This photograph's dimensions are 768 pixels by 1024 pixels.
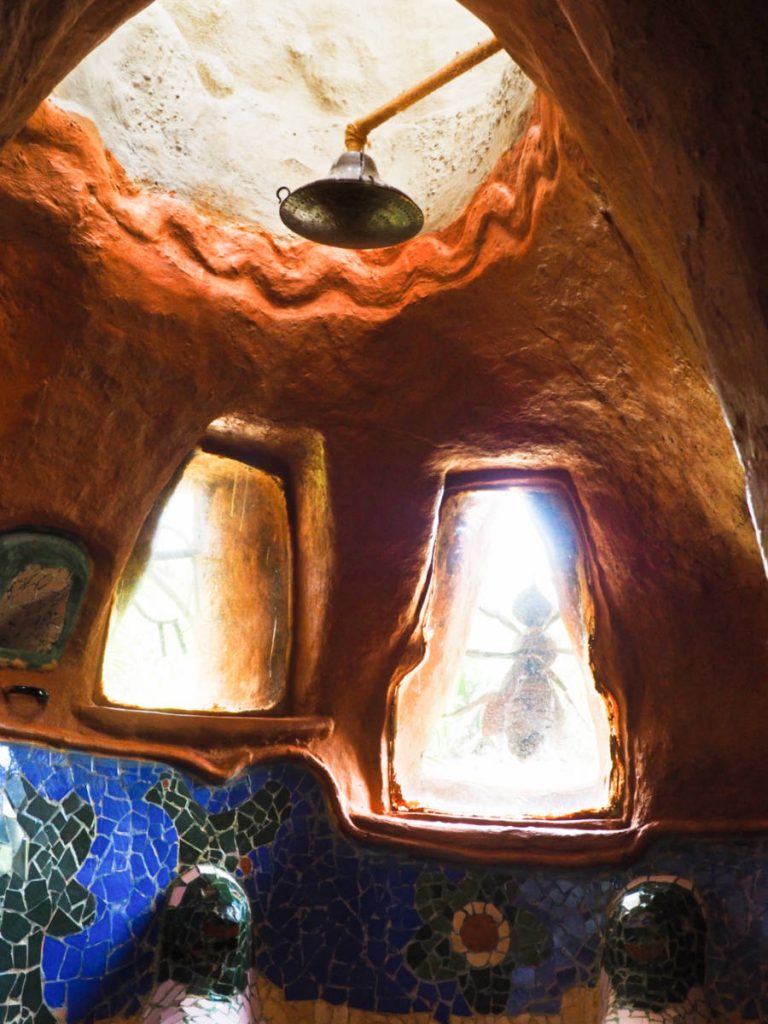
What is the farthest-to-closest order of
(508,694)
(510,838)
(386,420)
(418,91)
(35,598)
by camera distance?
(508,694) < (386,420) < (510,838) < (35,598) < (418,91)

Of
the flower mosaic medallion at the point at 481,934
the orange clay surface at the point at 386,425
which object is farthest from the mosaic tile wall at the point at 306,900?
the orange clay surface at the point at 386,425

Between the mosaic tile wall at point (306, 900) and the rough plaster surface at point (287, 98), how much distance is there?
244 cm

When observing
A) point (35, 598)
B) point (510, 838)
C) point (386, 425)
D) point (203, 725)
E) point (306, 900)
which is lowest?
A: point (306, 900)

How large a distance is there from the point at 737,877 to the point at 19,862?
2.72 metres

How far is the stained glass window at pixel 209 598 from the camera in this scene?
491cm

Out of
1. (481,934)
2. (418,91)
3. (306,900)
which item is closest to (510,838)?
(481,934)

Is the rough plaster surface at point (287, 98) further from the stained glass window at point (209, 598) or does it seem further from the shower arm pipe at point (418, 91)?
the stained glass window at point (209, 598)

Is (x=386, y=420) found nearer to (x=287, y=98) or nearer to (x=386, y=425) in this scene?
(x=386, y=425)

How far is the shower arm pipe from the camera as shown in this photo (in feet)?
12.6

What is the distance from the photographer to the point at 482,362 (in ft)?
14.9

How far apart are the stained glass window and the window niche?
2.37ft

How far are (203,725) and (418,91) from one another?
8.74 feet

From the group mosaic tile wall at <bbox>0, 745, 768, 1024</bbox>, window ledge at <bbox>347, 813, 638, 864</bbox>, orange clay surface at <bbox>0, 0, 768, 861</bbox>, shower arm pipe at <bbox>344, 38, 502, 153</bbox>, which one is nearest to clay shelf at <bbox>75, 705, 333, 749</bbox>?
orange clay surface at <bbox>0, 0, 768, 861</bbox>

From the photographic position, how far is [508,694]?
20.1 feet
